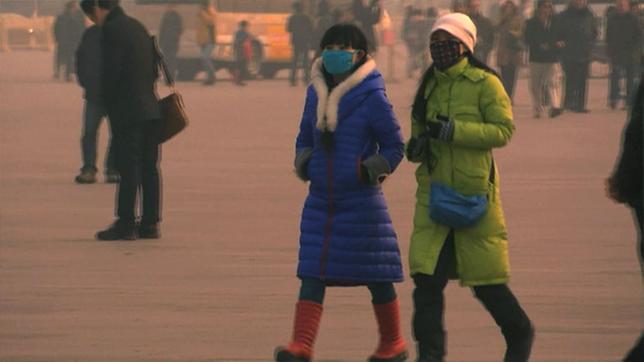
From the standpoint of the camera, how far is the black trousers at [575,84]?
100 ft

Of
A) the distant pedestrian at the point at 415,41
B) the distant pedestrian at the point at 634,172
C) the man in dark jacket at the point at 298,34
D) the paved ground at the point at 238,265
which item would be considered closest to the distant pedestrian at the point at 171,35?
the man in dark jacket at the point at 298,34

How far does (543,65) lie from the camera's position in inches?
1144

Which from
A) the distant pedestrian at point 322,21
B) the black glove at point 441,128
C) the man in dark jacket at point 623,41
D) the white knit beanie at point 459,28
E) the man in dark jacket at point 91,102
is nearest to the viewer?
the black glove at point 441,128

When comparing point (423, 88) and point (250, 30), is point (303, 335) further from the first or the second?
point (250, 30)

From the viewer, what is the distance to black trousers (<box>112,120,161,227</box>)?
43.8 feet

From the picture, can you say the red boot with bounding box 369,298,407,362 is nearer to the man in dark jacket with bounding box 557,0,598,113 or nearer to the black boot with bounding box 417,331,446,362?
the black boot with bounding box 417,331,446,362

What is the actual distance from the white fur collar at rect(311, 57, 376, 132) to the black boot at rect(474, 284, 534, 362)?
0.92 meters

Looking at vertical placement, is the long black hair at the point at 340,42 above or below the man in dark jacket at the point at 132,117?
above

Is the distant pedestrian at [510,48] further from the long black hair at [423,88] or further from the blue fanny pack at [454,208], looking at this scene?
the blue fanny pack at [454,208]

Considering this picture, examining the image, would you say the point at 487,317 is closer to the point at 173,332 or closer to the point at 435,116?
the point at 173,332

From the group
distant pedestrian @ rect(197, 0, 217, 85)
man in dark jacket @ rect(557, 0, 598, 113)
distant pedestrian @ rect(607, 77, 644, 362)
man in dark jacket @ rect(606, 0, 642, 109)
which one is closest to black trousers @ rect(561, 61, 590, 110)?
man in dark jacket @ rect(557, 0, 598, 113)

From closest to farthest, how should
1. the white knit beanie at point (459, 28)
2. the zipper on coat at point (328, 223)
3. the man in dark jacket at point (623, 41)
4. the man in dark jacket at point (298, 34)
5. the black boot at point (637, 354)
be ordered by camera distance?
the black boot at point (637, 354)
the white knit beanie at point (459, 28)
the zipper on coat at point (328, 223)
the man in dark jacket at point (623, 41)
the man in dark jacket at point (298, 34)

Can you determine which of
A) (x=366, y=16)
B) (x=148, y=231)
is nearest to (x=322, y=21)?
(x=366, y=16)

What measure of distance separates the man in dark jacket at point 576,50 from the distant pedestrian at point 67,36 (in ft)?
51.5
